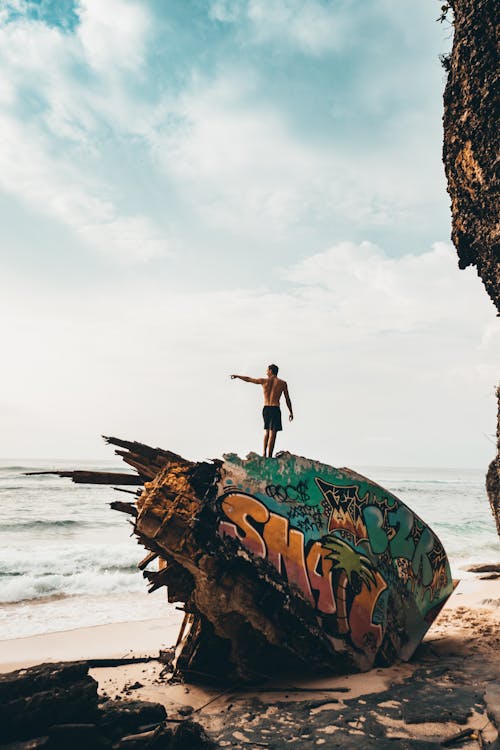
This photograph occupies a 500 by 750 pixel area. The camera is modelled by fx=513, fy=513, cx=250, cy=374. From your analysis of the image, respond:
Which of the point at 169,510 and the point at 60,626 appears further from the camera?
the point at 60,626

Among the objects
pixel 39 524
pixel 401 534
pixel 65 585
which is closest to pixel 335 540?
pixel 401 534

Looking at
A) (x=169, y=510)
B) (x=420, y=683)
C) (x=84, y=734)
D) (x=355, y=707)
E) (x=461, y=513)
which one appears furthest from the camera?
(x=461, y=513)

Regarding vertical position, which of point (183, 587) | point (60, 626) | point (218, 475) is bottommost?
point (60, 626)

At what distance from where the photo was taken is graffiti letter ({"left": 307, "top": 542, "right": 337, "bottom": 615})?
17.8 feet

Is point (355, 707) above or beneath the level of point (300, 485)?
beneath

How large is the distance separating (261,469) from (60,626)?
526 cm

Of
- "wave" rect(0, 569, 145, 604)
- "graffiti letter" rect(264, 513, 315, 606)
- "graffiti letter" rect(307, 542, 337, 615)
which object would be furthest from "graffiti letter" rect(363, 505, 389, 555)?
"wave" rect(0, 569, 145, 604)

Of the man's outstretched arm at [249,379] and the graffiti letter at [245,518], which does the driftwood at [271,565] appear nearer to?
the graffiti letter at [245,518]

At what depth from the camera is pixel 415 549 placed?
6.28m

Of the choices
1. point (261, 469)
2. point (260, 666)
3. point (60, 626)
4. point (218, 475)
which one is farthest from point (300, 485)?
point (60, 626)

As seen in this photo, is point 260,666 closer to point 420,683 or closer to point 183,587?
point 183,587

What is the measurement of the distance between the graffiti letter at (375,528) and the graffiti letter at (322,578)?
696 mm

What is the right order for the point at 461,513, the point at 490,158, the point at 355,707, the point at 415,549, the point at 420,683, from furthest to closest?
the point at 461,513
the point at 415,549
the point at 490,158
the point at 420,683
the point at 355,707

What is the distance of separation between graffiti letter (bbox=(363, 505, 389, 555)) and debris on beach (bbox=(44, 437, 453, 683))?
11 millimetres
